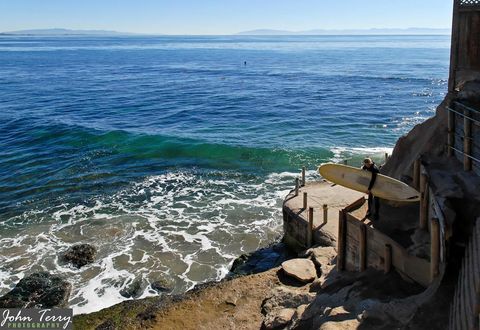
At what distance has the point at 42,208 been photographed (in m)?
24.7

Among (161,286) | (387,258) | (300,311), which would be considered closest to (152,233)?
(161,286)

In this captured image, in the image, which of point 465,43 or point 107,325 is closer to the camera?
point 107,325

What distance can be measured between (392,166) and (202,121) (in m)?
30.7

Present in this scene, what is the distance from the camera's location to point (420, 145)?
49.5 ft

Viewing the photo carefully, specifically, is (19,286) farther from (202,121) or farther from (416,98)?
(416,98)

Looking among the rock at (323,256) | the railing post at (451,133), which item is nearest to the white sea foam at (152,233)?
the rock at (323,256)

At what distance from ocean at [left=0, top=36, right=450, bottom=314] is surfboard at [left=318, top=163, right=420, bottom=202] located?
604 cm

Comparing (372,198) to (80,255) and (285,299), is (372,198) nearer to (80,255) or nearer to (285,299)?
(285,299)

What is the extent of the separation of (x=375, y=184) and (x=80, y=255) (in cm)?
1214

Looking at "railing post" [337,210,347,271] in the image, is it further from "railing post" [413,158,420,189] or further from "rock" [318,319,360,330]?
"rock" [318,319,360,330]

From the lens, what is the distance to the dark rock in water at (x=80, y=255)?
61.9ft

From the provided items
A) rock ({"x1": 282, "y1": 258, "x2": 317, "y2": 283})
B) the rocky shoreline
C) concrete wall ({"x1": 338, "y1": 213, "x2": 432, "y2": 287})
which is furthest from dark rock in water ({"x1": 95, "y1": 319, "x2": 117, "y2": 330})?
concrete wall ({"x1": 338, "y1": 213, "x2": 432, "y2": 287})

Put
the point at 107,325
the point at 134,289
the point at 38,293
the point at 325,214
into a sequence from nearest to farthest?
the point at 107,325, the point at 38,293, the point at 134,289, the point at 325,214

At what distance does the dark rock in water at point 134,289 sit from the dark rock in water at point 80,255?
268 cm
